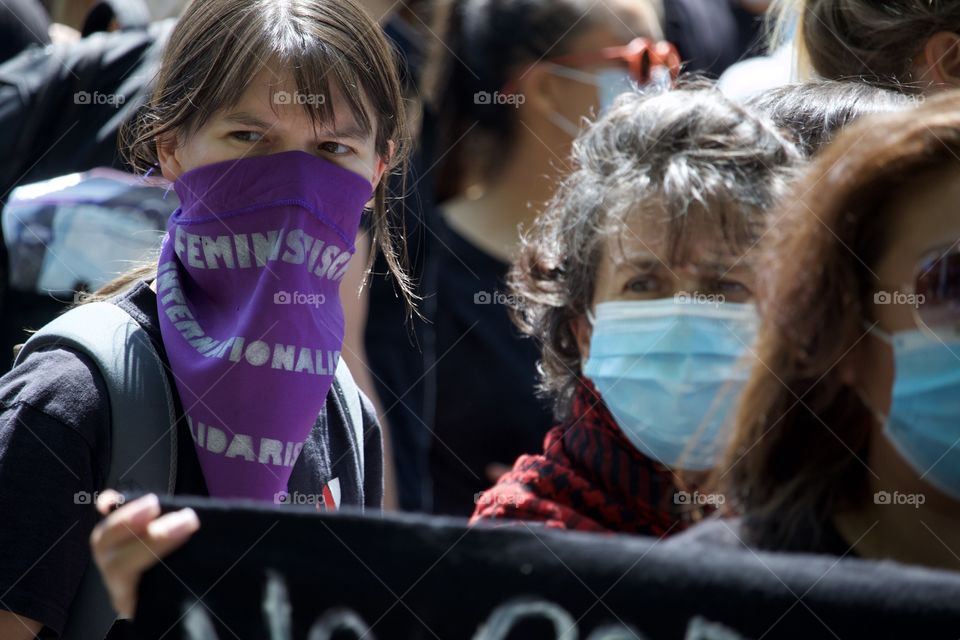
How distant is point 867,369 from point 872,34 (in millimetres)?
1661

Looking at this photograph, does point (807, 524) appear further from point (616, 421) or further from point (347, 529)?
point (616, 421)

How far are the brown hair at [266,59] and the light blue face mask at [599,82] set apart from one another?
155 cm

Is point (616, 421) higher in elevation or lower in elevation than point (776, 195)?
lower

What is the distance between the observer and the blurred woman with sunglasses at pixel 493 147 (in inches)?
144

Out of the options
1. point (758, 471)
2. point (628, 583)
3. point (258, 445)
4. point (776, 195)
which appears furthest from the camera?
point (776, 195)

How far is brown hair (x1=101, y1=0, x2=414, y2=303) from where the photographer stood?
7.51ft

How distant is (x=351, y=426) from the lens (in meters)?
2.48

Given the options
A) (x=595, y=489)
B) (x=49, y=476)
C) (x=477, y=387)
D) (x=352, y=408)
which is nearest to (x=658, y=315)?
(x=595, y=489)

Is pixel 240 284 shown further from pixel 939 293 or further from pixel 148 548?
pixel 939 293

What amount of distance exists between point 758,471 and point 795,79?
6.52 ft

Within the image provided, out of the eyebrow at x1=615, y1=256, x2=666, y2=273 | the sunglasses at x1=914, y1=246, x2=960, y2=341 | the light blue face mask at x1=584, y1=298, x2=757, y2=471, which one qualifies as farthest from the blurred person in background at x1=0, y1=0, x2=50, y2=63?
the sunglasses at x1=914, y1=246, x2=960, y2=341

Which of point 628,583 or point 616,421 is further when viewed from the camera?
point 616,421

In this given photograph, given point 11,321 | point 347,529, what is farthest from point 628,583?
point 11,321

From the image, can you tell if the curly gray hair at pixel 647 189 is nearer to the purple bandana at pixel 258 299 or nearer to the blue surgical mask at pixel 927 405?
the purple bandana at pixel 258 299
